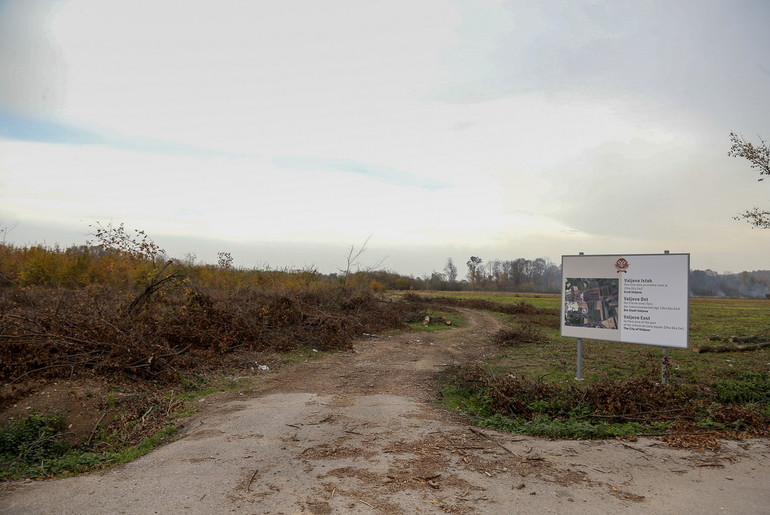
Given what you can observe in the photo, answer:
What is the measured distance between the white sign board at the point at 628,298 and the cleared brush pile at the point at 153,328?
286 inches

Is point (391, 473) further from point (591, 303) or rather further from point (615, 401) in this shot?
point (591, 303)

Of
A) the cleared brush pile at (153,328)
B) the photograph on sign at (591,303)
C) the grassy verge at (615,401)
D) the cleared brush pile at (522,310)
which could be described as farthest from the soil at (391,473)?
the cleared brush pile at (522,310)

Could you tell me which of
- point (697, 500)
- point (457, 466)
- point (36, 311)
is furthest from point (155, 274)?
point (697, 500)

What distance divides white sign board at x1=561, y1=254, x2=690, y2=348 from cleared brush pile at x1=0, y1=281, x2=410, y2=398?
23.9ft

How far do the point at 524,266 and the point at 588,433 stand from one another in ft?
284

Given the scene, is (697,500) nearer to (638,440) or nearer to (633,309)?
(638,440)

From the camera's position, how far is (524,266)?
89375mm

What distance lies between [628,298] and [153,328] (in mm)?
10380

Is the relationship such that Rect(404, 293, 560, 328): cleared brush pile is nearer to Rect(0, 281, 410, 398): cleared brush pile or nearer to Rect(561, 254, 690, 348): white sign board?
Rect(0, 281, 410, 398): cleared brush pile

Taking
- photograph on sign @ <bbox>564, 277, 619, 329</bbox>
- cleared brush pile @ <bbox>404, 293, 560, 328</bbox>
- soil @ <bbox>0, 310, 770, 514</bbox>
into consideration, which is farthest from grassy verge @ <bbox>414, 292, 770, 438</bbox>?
cleared brush pile @ <bbox>404, 293, 560, 328</bbox>

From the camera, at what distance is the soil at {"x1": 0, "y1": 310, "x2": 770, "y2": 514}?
13.9 ft

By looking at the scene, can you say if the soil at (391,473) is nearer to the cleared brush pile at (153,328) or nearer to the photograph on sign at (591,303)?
the cleared brush pile at (153,328)

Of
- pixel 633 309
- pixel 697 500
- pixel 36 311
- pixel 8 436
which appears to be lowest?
pixel 8 436

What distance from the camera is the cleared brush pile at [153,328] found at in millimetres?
8641
